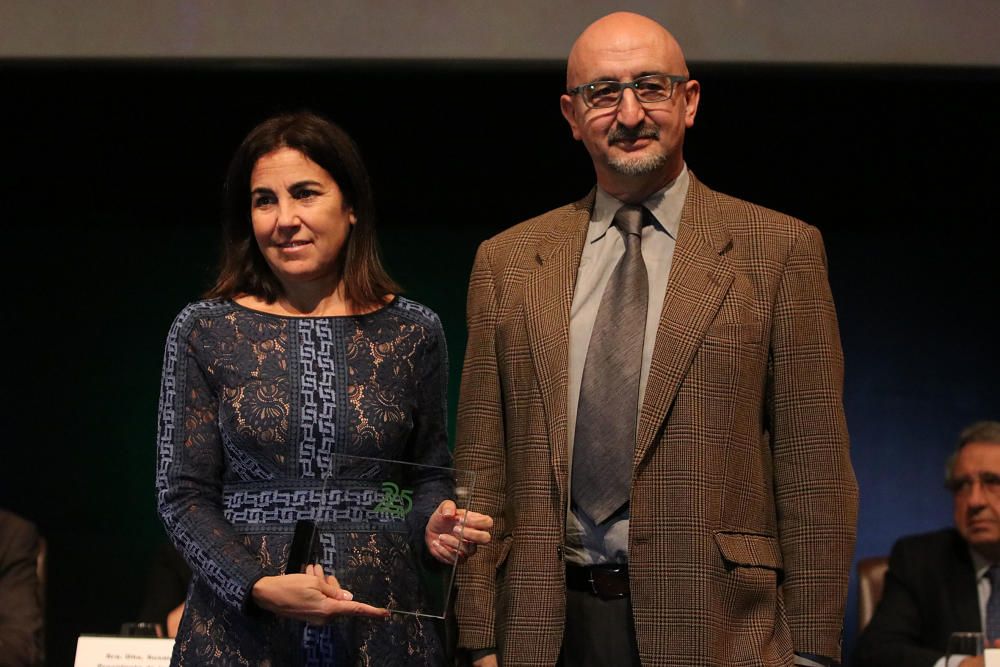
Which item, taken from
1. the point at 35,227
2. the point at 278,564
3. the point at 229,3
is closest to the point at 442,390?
the point at 278,564

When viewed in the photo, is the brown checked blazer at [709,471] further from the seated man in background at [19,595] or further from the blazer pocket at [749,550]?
the seated man in background at [19,595]

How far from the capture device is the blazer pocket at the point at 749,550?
2.02m

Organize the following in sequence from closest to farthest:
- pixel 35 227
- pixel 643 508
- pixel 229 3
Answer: pixel 643 508 → pixel 229 3 → pixel 35 227

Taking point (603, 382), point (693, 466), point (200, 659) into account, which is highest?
point (603, 382)

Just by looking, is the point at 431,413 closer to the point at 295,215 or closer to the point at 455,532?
the point at 455,532

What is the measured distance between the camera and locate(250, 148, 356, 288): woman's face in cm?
222

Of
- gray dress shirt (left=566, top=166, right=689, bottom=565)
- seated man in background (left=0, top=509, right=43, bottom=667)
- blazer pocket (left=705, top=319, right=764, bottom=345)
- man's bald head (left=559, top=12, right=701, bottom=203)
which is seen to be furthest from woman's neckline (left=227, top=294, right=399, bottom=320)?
seated man in background (left=0, top=509, right=43, bottom=667)

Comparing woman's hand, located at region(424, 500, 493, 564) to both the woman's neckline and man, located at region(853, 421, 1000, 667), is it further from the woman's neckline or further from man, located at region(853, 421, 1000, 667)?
man, located at region(853, 421, 1000, 667)

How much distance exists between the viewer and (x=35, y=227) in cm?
452

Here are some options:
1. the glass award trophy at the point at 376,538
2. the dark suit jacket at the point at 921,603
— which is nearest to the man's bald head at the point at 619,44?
the glass award trophy at the point at 376,538

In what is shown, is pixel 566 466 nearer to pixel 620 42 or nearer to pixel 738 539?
pixel 738 539

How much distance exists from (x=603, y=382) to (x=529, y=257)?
0.94 feet

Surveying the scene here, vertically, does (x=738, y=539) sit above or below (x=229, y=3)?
below

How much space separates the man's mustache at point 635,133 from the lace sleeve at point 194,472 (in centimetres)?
73
